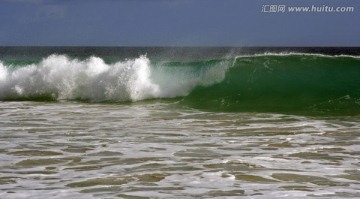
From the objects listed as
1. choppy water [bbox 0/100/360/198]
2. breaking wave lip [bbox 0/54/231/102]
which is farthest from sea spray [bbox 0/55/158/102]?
choppy water [bbox 0/100/360/198]

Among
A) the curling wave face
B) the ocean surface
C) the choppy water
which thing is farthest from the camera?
the curling wave face

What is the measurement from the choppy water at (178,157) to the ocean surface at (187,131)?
0.01 m

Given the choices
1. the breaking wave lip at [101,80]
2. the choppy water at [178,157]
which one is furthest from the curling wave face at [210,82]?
the choppy water at [178,157]

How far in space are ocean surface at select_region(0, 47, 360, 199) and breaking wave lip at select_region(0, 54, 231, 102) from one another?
4 cm

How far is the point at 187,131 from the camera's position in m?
8.96

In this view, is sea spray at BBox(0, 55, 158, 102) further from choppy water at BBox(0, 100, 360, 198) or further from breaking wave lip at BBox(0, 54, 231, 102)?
choppy water at BBox(0, 100, 360, 198)

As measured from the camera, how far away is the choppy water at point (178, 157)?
515 centimetres

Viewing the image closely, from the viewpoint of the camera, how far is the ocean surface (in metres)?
5.35

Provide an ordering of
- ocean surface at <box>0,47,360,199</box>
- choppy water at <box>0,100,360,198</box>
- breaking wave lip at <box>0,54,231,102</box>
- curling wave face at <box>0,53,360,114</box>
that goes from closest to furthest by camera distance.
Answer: choppy water at <box>0,100,360,198</box>
ocean surface at <box>0,47,360,199</box>
curling wave face at <box>0,53,360,114</box>
breaking wave lip at <box>0,54,231,102</box>

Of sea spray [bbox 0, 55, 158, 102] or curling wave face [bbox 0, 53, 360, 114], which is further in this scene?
sea spray [bbox 0, 55, 158, 102]

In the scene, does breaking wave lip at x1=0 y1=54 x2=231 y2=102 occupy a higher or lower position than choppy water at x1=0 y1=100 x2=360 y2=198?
higher

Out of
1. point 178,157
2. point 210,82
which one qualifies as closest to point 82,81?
point 210,82

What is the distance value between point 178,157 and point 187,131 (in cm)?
230

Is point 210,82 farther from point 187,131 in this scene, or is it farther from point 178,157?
point 178,157
